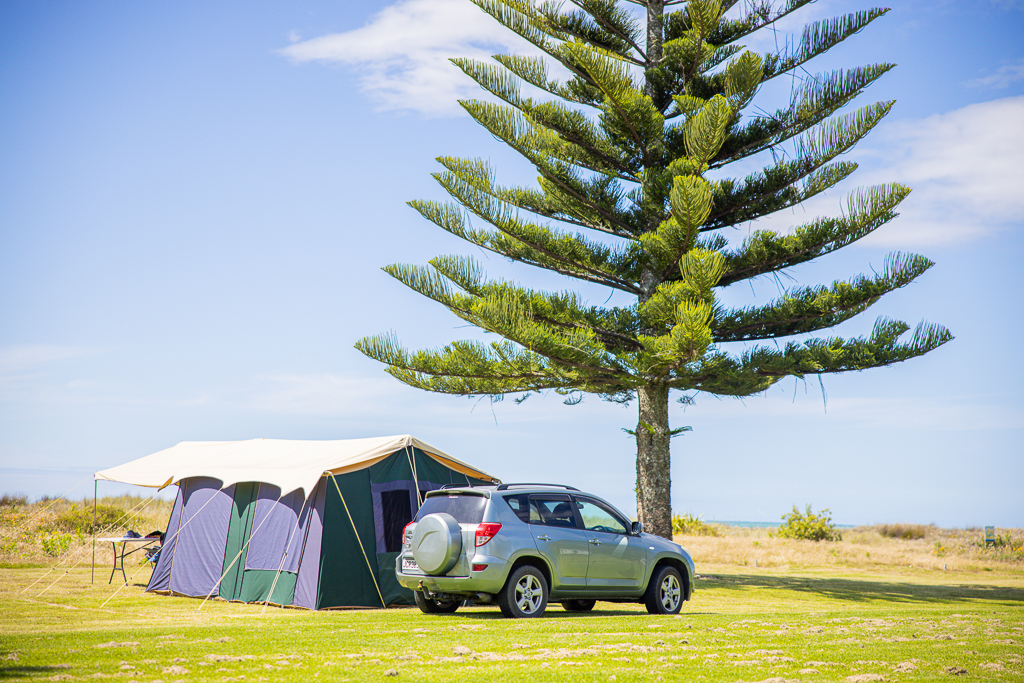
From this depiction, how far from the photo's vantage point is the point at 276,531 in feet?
38.4

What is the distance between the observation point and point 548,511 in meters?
9.51

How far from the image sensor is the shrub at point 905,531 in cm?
3556

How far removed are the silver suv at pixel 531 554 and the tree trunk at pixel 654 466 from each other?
628 cm

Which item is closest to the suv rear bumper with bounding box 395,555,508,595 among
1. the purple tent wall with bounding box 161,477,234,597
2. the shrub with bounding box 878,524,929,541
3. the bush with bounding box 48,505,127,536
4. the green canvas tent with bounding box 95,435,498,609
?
the green canvas tent with bounding box 95,435,498,609

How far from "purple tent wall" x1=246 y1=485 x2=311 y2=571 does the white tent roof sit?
407 millimetres

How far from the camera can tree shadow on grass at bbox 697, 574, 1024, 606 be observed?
14.8 meters

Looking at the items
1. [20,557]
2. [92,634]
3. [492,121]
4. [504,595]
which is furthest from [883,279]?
[20,557]

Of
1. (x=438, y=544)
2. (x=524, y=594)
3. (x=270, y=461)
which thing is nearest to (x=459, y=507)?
(x=438, y=544)

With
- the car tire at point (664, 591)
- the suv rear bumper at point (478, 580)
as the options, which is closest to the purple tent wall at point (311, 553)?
the suv rear bumper at point (478, 580)

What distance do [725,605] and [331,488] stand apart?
20.1 ft

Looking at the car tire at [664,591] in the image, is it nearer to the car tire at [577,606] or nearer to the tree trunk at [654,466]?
the car tire at [577,606]

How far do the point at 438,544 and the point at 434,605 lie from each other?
1276mm

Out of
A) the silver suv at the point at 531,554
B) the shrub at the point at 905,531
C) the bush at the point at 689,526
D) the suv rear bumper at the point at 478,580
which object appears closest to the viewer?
the suv rear bumper at the point at 478,580

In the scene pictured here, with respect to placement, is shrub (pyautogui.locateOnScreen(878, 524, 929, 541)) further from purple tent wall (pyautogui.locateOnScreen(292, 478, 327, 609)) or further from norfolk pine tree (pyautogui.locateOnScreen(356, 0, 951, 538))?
purple tent wall (pyautogui.locateOnScreen(292, 478, 327, 609))
